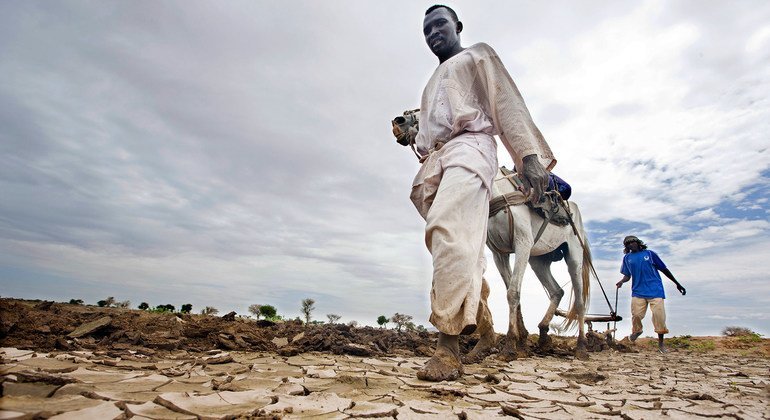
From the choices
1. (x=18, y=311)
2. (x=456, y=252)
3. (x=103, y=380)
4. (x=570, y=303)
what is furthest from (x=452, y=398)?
(x=570, y=303)

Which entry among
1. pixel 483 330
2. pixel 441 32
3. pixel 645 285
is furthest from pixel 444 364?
pixel 645 285

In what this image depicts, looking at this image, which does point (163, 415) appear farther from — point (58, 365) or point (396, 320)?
point (396, 320)

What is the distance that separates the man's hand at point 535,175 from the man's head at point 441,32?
1.09 m

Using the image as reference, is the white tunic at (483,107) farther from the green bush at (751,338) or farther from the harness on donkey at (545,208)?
the green bush at (751,338)

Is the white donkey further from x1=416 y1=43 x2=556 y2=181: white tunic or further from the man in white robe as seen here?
x1=416 y1=43 x2=556 y2=181: white tunic

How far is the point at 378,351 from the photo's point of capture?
143 inches

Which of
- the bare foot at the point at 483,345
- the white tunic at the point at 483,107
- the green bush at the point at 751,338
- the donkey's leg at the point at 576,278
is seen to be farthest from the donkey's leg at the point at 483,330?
the green bush at the point at 751,338

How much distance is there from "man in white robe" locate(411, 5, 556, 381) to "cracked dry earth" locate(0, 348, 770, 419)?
40 cm

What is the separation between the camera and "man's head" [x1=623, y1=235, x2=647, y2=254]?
794 cm

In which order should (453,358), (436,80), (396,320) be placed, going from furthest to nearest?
(396,320) < (436,80) < (453,358)

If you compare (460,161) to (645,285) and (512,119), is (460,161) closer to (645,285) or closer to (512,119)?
(512,119)

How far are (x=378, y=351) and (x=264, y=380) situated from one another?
1710 mm

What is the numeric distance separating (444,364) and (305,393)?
0.81 meters

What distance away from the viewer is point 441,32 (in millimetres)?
3104
